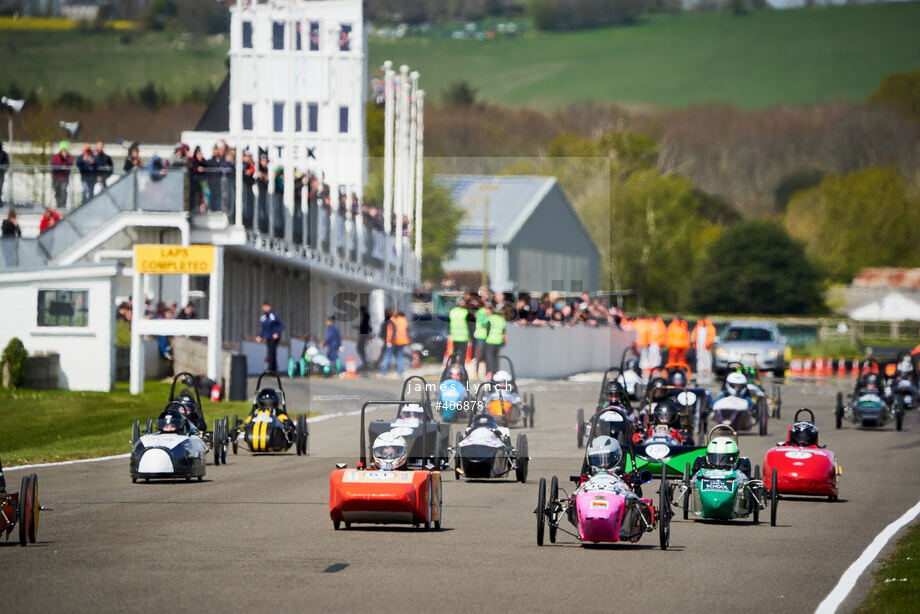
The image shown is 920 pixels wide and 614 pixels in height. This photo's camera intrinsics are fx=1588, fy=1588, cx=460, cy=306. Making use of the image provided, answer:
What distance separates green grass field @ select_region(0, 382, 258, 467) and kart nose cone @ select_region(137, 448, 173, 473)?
4675 millimetres

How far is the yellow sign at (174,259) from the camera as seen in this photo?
38.7m

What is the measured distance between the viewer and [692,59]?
145m

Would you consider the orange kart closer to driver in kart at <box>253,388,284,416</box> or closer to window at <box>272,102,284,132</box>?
driver in kart at <box>253,388,284,416</box>

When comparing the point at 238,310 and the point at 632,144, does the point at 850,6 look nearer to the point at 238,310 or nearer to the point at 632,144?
the point at 632,144

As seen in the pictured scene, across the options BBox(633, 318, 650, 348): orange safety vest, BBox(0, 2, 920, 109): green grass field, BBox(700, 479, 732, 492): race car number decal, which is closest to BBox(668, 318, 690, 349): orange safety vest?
BBox(633, 318, 650, 348): orange safety vest

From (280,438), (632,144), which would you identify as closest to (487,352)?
(280,438)

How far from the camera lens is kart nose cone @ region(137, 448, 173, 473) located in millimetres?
21312

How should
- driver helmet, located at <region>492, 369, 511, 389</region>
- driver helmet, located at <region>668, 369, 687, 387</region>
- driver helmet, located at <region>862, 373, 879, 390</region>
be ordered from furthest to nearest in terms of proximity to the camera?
driver helmet, located at <region>862, 373, 879, 390</region>, driver helmet, located at <region>668, 369, 687, 387</region>, driver helmet, located at <region>492, 369, 511, 389</region>

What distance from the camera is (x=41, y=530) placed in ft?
52.6

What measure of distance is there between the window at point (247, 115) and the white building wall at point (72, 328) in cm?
2232

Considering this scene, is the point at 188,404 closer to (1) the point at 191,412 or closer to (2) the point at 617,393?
(1) the point at 191,412

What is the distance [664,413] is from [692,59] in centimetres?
12399

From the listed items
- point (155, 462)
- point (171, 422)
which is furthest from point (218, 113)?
point (155, 462)

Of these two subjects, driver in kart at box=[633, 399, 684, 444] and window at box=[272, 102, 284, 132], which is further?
window at box=[272, 102, 284, 132]
